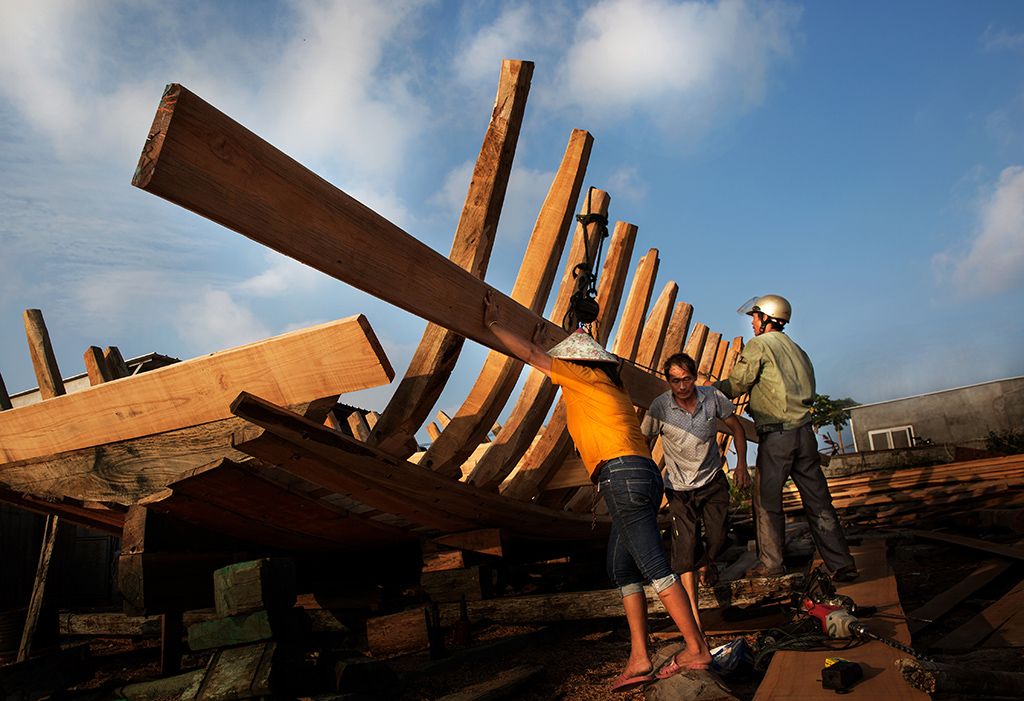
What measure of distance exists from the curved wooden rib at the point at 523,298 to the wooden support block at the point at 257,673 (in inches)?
52.8

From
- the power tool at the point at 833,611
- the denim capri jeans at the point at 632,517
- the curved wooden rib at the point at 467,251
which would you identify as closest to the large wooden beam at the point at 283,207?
the curved wooden rib at the point at 467,251

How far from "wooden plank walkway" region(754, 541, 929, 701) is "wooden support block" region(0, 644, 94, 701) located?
3.16 metres

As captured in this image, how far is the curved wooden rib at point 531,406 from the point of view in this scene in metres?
4.15

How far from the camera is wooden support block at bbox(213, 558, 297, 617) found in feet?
8.04

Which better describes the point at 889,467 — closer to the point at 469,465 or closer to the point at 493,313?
the point at 469,465

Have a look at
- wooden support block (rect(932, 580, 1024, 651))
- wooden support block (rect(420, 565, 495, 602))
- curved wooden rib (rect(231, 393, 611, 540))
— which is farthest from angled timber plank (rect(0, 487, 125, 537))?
wooden support block (rect(932, 580, 1024, 651))

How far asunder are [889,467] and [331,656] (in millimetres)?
12877

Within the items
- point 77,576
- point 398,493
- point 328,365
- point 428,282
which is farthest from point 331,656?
point 77,576

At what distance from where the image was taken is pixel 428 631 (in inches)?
151

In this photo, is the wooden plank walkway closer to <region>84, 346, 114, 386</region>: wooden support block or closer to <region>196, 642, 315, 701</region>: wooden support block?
<region>196, 642, 315, 701</region>: wooden support block

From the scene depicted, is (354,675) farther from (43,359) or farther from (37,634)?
(37,634)

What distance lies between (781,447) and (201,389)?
3.36m

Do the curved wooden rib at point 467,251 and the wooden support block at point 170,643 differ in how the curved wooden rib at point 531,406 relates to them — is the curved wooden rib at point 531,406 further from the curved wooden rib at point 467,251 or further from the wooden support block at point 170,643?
the wooden support block at point 170,643

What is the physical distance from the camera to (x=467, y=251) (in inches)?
131
